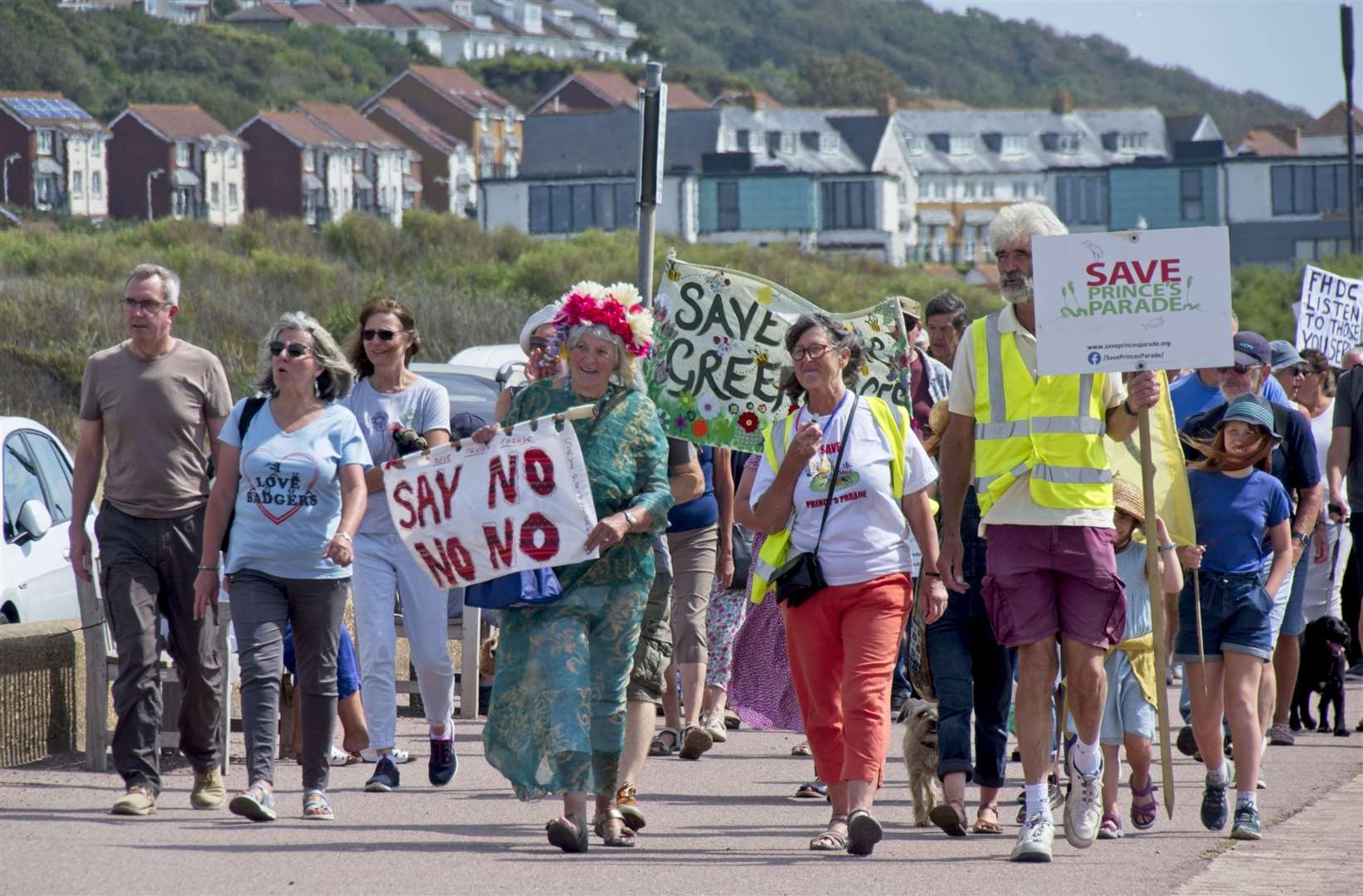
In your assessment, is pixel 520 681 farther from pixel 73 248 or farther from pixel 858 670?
pixel 73 248

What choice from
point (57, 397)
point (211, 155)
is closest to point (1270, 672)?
point (57, 397)

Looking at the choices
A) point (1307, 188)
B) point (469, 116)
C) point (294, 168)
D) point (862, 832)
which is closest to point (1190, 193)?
point (1307, 188)

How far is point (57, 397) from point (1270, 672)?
2717 centimetres

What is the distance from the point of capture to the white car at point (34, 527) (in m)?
10.6

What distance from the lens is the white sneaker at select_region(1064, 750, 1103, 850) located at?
24.8ft

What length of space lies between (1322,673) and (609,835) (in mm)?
5746

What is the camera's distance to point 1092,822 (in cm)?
758

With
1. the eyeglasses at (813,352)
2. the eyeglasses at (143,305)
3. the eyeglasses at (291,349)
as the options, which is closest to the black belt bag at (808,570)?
the eyeglasses at (813,352)

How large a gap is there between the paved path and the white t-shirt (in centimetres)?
104

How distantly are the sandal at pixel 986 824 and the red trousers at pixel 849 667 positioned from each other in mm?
691

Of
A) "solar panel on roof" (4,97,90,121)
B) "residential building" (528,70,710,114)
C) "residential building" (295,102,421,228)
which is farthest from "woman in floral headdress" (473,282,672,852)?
"residential building" (528,70,710,114)

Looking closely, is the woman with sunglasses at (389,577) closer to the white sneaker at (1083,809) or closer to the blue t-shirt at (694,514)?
the blue t-shirt at (694,514)

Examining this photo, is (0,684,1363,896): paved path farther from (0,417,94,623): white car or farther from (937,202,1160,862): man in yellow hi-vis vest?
(0,417,94,623): white car

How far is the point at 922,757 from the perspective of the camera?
8266 mm
